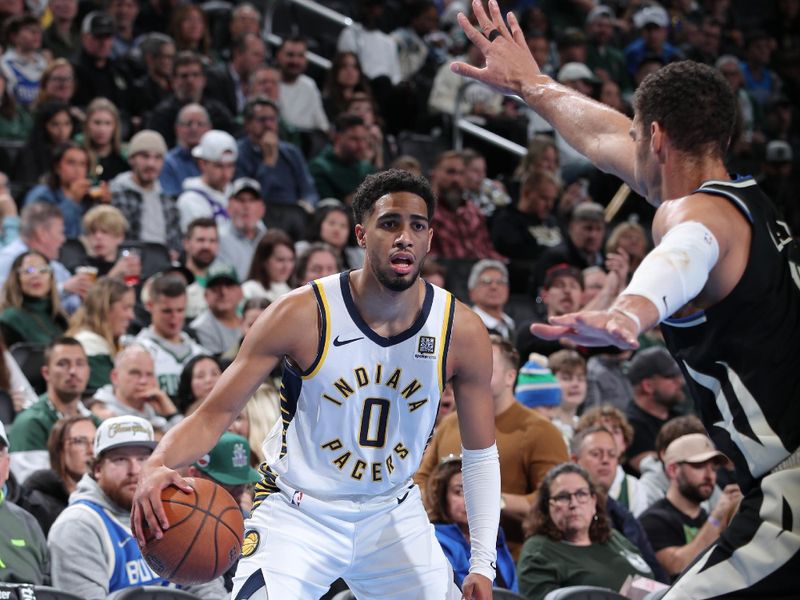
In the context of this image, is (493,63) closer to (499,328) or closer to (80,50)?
(499,328)

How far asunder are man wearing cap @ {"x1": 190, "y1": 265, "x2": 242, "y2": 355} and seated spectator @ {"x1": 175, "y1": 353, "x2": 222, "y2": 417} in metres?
1.12

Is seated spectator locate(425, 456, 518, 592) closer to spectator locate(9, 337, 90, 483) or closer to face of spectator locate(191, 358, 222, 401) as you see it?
face of spectator locate(191, 358, 222, 401)

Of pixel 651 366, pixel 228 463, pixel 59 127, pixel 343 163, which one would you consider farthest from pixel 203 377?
pixel 343 163

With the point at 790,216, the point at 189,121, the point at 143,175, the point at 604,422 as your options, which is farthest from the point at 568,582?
the point at 790,216

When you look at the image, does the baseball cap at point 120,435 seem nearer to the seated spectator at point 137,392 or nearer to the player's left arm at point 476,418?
the seated spectator at point 137,392

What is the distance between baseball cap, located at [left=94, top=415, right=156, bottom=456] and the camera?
20.8 feet

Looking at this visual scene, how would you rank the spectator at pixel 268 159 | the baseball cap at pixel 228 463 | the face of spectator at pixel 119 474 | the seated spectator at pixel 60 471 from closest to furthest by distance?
1. the face of spectator at pixel 119 474
2. the baseball cap at pixel 228 463
3. the seated spectator at pixel 60 471
4. the spectator at pixel 268 159

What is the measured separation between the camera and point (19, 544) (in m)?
5.93

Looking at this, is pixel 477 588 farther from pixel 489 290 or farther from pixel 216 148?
pixel 216 148

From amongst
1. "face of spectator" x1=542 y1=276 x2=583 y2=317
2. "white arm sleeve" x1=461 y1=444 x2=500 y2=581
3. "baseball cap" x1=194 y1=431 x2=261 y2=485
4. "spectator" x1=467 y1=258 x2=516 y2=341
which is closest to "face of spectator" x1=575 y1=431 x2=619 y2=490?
"baseball cap" x1=194 y1=431 x2=261 y2=485

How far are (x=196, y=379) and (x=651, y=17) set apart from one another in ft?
36.6

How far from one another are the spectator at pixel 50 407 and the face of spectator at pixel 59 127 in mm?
3270

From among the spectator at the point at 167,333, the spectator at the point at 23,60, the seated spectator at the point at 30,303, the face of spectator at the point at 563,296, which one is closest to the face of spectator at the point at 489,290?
the face of spectator at the point at 563,296

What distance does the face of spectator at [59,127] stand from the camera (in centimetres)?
1051
